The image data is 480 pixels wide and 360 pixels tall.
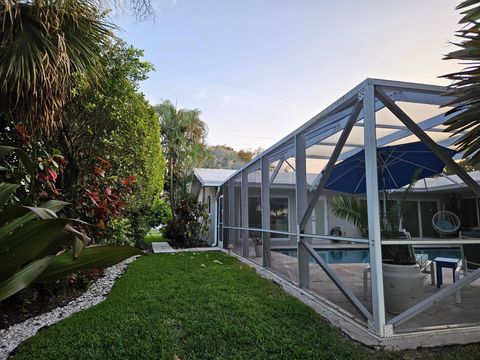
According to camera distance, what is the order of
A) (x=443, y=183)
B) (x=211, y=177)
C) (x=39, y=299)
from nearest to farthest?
(x=39, y=299) < (x=443, y=183) < (x=211, y=177)

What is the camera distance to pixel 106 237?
21.8 feet

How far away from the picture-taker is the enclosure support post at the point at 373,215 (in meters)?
3.54

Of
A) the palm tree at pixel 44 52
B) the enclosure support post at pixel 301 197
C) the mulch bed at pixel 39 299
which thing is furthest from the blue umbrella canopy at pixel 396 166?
the mulch bed at pixel 39 299

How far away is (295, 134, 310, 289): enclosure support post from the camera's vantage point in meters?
5.64

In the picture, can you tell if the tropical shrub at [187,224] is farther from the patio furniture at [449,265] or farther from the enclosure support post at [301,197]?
the patio furniture at [449,265]

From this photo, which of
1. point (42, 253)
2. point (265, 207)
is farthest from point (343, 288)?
point (42, 253)

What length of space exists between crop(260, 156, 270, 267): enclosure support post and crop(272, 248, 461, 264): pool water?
28 cm

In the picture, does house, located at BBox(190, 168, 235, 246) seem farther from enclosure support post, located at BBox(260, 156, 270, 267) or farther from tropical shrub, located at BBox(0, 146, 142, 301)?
tropical shrub, located at BBox(0, 146, 142, 301)

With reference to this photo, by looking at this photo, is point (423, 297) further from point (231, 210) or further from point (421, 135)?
point (231, 210)

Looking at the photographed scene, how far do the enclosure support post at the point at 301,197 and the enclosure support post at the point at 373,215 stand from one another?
6.73 ft

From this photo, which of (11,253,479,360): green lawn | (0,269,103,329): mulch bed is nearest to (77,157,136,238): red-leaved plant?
(0,269,103,329): mulch bed

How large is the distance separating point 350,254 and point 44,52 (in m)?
6.36

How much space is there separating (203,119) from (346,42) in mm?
18069

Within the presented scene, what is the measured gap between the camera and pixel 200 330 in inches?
143
